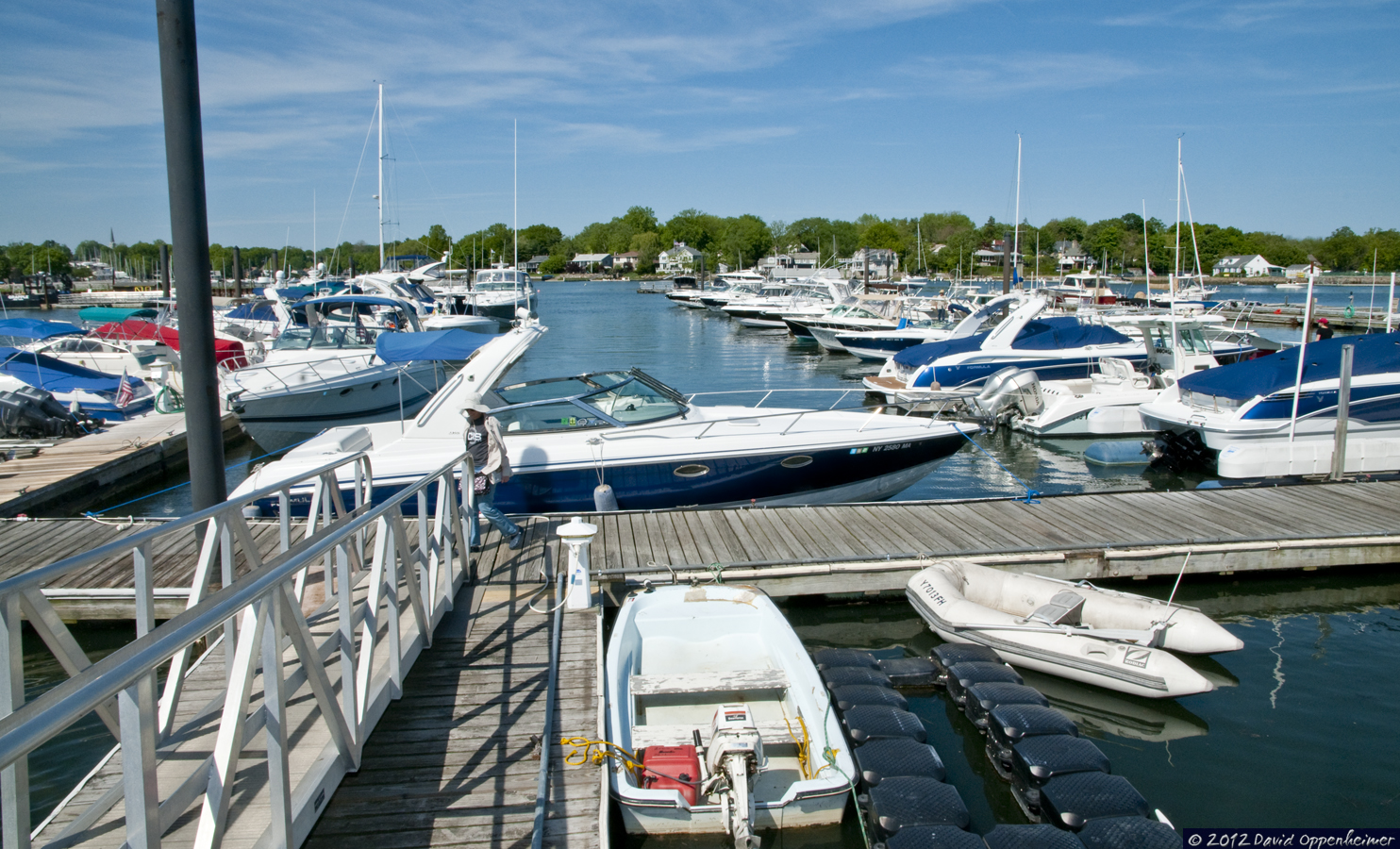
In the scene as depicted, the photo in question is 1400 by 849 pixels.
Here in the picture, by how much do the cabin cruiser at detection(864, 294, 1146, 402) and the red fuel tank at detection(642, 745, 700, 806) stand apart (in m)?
16.1

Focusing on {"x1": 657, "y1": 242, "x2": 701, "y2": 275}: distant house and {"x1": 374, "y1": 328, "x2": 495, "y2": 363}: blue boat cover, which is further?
{"x1": 657, "y1": 242, "x2": 701, "y2": 275}: distant house

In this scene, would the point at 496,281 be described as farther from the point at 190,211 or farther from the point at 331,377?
the point at 190,211

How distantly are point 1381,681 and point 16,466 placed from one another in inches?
719

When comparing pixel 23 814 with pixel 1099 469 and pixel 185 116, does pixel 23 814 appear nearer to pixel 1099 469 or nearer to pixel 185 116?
pixel 185 116

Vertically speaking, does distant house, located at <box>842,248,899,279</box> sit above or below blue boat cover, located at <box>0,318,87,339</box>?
above

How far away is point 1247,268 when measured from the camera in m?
121

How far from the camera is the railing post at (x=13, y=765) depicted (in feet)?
7.47

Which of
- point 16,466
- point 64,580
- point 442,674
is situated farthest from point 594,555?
point 16,466

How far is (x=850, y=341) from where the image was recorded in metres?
33.0

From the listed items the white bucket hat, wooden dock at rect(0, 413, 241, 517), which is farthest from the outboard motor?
wooden dock at rect(0, 413, 241, 517)

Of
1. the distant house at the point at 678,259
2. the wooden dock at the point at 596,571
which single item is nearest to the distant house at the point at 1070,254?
the distant house at the point at 678,259

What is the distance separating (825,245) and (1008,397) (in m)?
126

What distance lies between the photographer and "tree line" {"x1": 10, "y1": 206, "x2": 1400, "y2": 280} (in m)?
108

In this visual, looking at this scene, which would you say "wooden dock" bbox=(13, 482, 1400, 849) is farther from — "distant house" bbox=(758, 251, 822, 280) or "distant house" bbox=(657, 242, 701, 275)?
"distant house" bbox=(657, 242, 701, 275)
